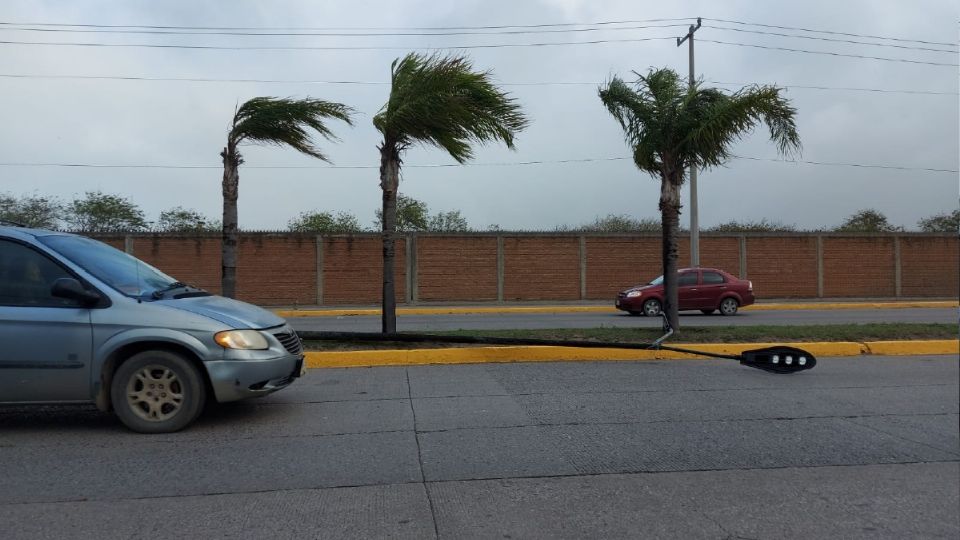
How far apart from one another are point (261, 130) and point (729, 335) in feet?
27.0

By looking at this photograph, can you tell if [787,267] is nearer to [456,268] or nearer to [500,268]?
[500,268]

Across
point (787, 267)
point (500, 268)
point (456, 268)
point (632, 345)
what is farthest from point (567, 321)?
point (787, 267)

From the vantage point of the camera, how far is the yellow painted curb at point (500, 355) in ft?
29.4

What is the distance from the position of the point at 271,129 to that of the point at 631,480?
27.6ft

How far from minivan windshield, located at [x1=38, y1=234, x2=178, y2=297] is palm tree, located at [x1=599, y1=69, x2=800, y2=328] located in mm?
7779

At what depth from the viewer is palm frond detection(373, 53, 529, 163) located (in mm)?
10000

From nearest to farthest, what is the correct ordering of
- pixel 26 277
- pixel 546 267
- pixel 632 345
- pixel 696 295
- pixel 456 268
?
pixel 26 277 → pixel 632 345 → pixel 696 295 → pixel 456 268 → pixel 546 267

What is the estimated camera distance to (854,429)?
19.0ft

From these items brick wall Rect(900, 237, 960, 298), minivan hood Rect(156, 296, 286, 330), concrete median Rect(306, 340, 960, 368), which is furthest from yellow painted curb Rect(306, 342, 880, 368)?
brick wall Rect(900, 237, 960, 298)

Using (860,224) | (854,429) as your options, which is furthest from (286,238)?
(860,224)

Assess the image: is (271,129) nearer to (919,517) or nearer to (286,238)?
(919,517)

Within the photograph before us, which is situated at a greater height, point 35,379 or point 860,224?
point 860,224

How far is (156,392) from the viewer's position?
5574 mm

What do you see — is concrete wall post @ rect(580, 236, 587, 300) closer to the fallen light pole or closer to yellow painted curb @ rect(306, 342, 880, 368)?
the fallen light pole
